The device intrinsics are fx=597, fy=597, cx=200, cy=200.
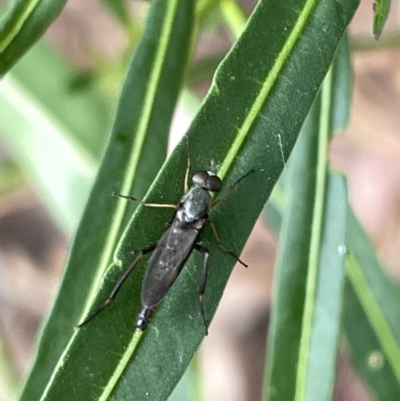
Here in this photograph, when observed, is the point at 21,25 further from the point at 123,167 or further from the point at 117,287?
the point at 117,287

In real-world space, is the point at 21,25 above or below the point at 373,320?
above

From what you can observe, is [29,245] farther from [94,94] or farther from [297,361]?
[297,361]

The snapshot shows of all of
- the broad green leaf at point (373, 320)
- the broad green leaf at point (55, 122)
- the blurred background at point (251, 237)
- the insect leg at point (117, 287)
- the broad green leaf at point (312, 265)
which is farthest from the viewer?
the blurred background at point (251, 237)

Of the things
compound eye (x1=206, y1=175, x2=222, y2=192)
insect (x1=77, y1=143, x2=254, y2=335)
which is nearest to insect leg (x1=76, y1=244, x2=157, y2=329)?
insect (x1=77, y1=143, x2=254, y2=335)

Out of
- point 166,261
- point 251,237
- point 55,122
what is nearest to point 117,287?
point 166,261

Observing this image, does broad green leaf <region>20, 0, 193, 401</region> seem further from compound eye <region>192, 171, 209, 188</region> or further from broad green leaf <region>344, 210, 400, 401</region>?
broad green leaf <region>344, 210, 400, 401</region>

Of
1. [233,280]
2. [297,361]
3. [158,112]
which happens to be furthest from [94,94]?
[233,280]

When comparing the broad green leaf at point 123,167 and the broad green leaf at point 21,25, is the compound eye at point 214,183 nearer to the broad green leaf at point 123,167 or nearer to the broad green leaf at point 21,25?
the broad green leaf at point 123,167

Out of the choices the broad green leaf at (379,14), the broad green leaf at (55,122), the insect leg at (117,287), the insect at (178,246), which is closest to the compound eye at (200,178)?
the insect at (178,246)
